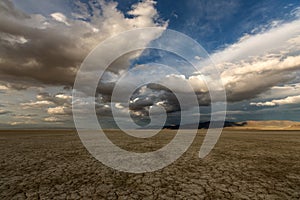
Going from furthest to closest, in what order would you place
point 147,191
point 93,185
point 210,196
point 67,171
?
point 67,171
point 93,185
point 147,191
point 210,196

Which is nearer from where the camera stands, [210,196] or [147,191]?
[210,196]

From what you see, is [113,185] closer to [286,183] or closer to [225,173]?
[225,173]

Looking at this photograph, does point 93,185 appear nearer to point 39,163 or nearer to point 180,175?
point 180,175

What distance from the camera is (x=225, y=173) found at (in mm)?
8273

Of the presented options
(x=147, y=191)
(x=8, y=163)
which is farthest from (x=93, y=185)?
(x=8, y=163)

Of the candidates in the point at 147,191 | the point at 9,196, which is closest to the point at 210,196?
the point at 147,191

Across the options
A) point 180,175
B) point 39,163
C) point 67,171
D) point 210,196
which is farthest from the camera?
point 39,163

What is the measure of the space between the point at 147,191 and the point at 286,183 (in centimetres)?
481

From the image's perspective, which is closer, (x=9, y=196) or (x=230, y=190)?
(x=9, y=196)

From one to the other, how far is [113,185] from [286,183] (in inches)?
234

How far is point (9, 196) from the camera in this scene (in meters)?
5.92

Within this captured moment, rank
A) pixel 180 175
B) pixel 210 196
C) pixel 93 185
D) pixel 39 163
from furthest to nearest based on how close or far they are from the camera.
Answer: pixel 39 163 → pixel 180 175 → pixel 93 185 → pixel 210 196

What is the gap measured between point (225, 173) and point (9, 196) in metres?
7.57

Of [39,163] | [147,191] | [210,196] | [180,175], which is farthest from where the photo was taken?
[39,163]
